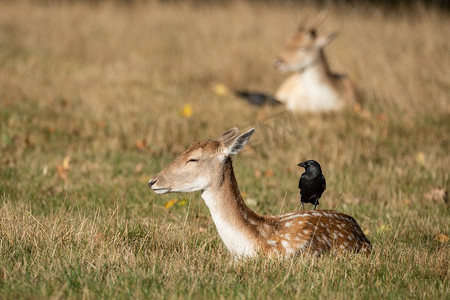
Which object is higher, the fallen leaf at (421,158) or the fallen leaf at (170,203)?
the fallen leaf at (421,158)

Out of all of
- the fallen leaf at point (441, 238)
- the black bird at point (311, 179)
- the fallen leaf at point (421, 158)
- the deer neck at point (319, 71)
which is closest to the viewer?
the black bird at point (311, 179)

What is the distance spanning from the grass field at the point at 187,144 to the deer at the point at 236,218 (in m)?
0.17

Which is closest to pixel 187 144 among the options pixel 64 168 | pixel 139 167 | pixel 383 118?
pixel 139 167

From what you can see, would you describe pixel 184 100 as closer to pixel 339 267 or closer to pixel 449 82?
pixel 449 82

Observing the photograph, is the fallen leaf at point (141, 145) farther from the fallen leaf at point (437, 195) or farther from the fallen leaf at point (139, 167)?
the fallen leaf at point (437, 195)

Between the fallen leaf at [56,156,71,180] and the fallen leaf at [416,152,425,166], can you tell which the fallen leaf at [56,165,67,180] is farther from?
the fallen leaf at [416,152,425,166]

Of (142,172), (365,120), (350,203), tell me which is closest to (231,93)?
(365,120)

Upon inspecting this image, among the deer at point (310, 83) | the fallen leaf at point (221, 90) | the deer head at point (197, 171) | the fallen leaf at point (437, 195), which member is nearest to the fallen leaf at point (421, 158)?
the fallen leaf at point (437, 195)

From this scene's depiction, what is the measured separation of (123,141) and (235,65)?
224 inches

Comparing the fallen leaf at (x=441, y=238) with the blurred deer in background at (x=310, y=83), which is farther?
the blurred deer in background at (x=310, y=83)

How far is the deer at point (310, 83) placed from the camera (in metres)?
12.0

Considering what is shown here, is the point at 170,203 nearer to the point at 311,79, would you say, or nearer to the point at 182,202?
the point at 182,202

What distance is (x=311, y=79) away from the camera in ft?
40.5

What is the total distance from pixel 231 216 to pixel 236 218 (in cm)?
4
